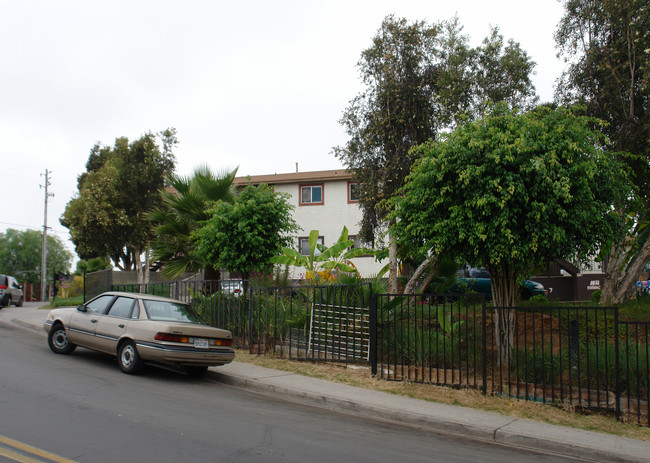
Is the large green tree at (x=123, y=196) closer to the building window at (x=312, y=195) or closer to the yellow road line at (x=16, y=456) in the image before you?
the building window at (x=312, y=195)

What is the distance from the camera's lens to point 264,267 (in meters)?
15.6

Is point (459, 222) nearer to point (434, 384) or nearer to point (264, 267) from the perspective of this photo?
point (434, 384)

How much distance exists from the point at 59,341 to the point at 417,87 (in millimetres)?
12057

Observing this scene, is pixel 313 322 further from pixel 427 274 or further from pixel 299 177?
pixel 299 177

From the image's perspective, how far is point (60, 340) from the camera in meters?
11.4

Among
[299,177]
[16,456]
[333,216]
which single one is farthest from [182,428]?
[299,177]

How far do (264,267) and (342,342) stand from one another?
5.11 m

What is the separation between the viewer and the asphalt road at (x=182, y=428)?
18.3ft

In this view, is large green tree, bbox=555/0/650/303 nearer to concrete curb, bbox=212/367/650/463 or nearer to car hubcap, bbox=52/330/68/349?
concrete curb, bbox=212/367/650/463

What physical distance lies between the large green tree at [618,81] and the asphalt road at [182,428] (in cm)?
1004

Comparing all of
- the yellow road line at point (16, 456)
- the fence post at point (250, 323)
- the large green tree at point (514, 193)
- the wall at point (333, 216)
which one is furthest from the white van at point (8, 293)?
the yellow road line at point (16, 456)

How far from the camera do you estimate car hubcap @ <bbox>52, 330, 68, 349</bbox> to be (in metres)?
11.3

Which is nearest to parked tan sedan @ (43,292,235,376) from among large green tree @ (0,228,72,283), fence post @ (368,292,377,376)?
fence post @ (368,292,377,376)

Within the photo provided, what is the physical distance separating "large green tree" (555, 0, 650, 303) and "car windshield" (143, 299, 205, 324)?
10878 mm
